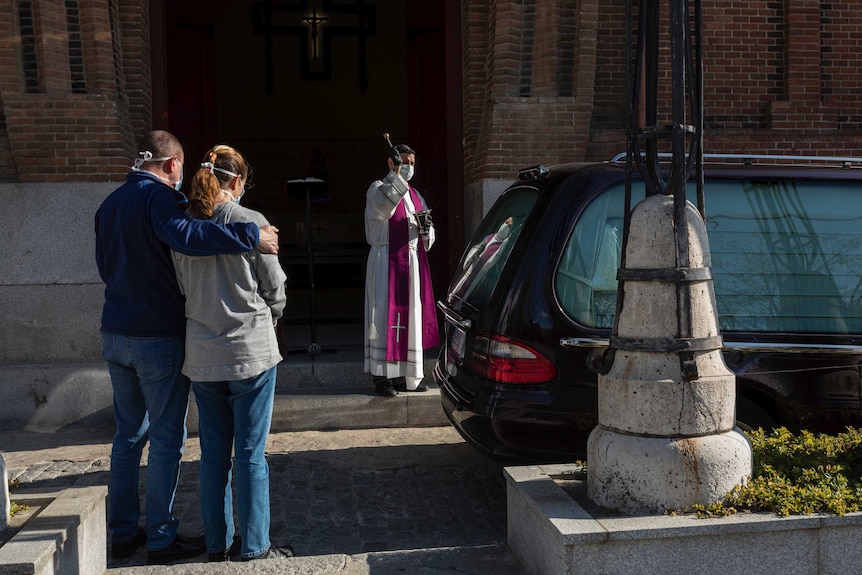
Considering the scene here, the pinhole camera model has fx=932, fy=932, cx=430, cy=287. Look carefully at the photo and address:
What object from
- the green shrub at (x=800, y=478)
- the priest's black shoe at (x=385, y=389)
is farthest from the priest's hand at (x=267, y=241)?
the priest's black shoe at (x=385, y=389)

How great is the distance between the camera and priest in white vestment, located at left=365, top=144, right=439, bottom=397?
714 cm

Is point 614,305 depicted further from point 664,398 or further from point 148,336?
point 148,336

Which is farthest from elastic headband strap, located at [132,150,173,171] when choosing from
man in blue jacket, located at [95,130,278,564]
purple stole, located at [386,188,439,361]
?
purple stole, located at [386,188,439,361]

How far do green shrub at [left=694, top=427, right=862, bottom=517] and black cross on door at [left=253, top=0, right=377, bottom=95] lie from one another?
50.6 feet

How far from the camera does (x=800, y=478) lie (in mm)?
3742

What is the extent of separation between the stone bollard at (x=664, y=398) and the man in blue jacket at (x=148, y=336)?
1.98 m

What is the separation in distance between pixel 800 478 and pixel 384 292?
13.2 feet

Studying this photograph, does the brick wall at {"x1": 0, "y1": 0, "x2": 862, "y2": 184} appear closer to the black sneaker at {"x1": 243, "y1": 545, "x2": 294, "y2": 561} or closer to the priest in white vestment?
the priest in white vestment

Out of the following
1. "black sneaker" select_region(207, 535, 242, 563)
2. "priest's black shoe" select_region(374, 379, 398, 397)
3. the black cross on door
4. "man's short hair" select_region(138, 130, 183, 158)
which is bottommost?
"black sneaker" select_region(207, 535, 242, 563)

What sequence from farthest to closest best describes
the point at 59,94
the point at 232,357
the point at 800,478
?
the point at 59,94 → the point at 232,357 → the point at 800,478

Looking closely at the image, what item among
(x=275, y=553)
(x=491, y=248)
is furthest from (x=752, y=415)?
(x=275, y=553)

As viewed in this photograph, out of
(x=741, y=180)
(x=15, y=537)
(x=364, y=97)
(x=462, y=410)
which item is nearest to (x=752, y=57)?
(x=741, y=180)

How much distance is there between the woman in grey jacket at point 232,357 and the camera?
3928mm

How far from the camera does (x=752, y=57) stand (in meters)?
8.88
